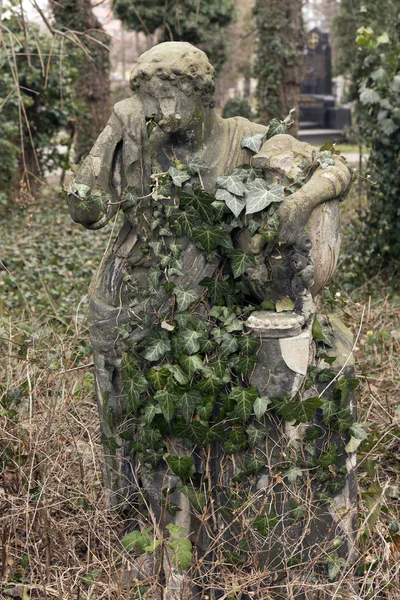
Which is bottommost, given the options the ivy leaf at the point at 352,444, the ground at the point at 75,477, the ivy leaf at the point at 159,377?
the ground at the point at 75,477

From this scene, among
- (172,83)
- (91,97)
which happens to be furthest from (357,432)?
(91,97)

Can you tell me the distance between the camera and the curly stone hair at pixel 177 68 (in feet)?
8.95

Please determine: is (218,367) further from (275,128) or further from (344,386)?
(275,128)

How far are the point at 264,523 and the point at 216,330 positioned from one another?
0.78 m

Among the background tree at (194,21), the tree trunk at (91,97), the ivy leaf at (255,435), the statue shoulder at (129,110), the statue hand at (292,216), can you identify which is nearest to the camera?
the statue hand at (292,216)

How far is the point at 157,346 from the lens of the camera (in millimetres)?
2896

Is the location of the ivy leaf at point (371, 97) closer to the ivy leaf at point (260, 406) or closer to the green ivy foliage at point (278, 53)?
the ivy leaf at point (260, 406)

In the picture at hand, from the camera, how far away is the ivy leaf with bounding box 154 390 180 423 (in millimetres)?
2883

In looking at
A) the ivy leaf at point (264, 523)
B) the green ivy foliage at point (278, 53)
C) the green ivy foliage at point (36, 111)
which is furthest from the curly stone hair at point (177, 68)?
the green ivy foliage at point (278, 53)

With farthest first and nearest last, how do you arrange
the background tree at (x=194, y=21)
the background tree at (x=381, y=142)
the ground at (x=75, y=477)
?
the background tree at (x=194, y=21), the background tree at (x=381, y=142), the ground at (x=75, y=477)

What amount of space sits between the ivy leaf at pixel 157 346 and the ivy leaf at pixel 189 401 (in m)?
0.18

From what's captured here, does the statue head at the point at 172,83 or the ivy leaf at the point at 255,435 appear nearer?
the statue head at the point at 172,83

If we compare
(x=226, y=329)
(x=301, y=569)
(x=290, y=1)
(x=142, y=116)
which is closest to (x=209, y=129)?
(x=142, y=116)

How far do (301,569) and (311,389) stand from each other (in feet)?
2.41
